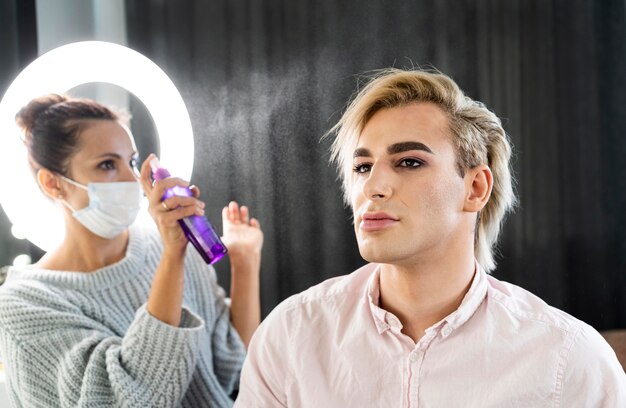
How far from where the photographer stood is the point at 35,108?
1549 millimetres

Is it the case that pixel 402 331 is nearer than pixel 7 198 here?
Yes

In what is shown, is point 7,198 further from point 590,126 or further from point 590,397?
point 590,126

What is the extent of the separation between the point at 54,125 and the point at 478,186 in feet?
3.03

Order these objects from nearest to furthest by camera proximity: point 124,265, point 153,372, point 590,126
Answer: point 153,372, point 124,265, point 590,126

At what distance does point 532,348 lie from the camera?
1.10 m

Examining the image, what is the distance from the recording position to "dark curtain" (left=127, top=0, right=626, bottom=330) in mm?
1972

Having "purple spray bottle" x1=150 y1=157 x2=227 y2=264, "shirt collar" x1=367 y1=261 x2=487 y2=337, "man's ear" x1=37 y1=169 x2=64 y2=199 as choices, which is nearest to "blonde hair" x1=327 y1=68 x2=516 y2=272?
"shirt collar" x1=367 y1=261 x2=487 y2=337

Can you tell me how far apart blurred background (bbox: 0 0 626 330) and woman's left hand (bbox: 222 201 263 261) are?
0.36m

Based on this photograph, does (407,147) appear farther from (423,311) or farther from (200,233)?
(200,233)

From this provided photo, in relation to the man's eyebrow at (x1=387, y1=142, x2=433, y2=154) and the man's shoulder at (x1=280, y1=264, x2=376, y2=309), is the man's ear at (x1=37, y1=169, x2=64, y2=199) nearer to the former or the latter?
the man's shoulder at (x1=280, y1=264, x2=376, y2=309)

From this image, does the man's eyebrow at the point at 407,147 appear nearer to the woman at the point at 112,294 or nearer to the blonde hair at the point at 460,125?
the blonde hair at the point at 460,125

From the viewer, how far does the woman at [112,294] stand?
1374 millimetres

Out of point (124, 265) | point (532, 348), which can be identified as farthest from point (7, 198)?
point (532, 348)

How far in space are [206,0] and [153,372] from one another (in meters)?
1.25
